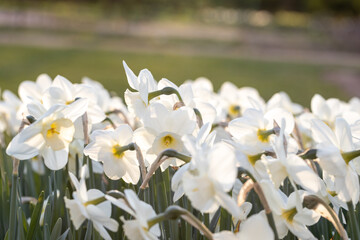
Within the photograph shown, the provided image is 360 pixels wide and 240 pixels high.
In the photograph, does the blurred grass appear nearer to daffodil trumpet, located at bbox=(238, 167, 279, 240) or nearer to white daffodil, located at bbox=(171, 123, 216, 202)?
white daffodil, located at bbox=(171, 123, 216, 202)

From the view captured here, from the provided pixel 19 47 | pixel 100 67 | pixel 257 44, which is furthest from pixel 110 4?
pixel 100 67

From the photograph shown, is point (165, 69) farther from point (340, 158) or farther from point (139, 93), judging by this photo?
point (340, 158)

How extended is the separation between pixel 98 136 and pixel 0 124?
1.09m

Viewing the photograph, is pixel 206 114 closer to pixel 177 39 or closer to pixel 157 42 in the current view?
pixel 157 42

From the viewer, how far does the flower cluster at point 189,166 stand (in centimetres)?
99

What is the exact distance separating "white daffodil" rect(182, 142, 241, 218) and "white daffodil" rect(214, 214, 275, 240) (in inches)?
2.4

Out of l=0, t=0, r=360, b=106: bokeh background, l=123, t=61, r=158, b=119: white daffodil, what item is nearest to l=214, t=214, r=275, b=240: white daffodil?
l=123, t=61, r=158, b=119: white daffodil

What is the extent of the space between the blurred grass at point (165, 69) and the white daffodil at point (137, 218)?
769 cm

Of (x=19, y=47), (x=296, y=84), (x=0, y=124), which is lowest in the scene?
(x=296, y=84)

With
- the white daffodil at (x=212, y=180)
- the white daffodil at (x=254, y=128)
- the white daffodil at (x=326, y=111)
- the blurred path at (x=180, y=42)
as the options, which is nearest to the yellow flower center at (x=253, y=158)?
the white daffodil at (x=254, y=128)

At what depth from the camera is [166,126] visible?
1.22 metres

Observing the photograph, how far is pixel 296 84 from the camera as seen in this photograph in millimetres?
11258

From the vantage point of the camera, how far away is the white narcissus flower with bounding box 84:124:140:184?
128cm

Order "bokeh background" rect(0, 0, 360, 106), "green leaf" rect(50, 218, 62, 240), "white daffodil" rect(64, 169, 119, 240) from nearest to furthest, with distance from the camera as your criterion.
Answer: "white daffodil" rect(64, 169, 119, 240) → "green leaf" rect(50, 218, 62, 240) → "bokeh background" rect(0, 0, 360, 106)
